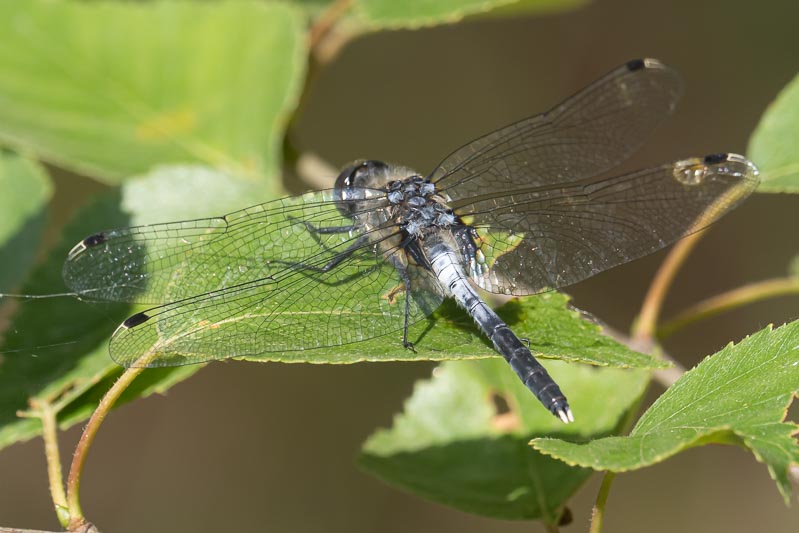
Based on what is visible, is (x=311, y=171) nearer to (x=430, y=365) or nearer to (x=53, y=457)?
(x=53, y=457)

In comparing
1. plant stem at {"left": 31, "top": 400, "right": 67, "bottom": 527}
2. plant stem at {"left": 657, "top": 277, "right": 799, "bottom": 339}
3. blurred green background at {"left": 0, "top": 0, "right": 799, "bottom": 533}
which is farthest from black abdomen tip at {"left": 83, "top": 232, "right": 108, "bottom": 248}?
blurred green background at {"left": 0, "top": 0, "right": 799, "bottom": 533}

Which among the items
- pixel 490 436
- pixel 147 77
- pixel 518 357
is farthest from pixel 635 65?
pixel 147 77

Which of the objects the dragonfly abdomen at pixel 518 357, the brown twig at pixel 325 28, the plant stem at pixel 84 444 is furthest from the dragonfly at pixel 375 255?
the brown twig at pixel 325 28

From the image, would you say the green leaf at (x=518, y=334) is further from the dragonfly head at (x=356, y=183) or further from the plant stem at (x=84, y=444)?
the dragonfly head at (x=356, y=183)

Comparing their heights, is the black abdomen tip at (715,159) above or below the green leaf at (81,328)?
below

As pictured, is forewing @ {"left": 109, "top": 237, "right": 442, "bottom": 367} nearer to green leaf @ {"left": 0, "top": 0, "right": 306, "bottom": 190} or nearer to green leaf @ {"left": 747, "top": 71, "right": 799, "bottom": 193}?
green leaf @ {"left": 0, "top": 0, "right": 306, "bottom": 190}

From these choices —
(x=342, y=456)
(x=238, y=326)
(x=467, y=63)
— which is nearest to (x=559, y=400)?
(x=238, y=326)
